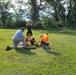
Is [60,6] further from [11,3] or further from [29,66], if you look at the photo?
[29,66]

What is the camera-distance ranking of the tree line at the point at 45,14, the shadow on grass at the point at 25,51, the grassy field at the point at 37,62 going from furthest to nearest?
the tree line at the point at 45,14
the shadow on grass at the point at 25,51
the grassy field at the point at 37,62

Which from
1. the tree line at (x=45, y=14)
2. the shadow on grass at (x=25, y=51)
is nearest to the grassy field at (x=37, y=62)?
the shadow on grass at (x=25, y=51)

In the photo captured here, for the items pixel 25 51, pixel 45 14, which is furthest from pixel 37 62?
pixel 45 14

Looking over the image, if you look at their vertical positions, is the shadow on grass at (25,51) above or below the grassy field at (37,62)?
above

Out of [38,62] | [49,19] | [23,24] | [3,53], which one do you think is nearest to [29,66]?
[38,62]

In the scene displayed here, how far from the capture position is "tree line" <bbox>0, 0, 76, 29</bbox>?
64250 mm

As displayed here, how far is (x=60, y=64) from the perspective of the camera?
52.9 ft

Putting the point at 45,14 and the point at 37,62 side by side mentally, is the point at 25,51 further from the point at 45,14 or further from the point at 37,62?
the point at 45,14

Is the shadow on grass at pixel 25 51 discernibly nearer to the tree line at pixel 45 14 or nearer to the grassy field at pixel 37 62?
the grassy field at pixel 37 62

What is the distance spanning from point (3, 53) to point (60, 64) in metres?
4.97

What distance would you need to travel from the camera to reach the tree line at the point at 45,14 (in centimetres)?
6425

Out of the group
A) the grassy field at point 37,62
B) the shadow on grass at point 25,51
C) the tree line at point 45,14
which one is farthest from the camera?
the tree line at point 45,14

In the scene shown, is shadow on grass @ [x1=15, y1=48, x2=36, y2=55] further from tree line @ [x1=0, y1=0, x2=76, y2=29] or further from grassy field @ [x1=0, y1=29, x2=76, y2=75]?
tree line @ [x1=0, y1=0, x2=76, y2=29]

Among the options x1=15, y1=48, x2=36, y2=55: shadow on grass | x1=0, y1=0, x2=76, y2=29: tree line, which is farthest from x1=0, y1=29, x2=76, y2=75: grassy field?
x1=0, y1=0, x2=76, y2=29: tree line
